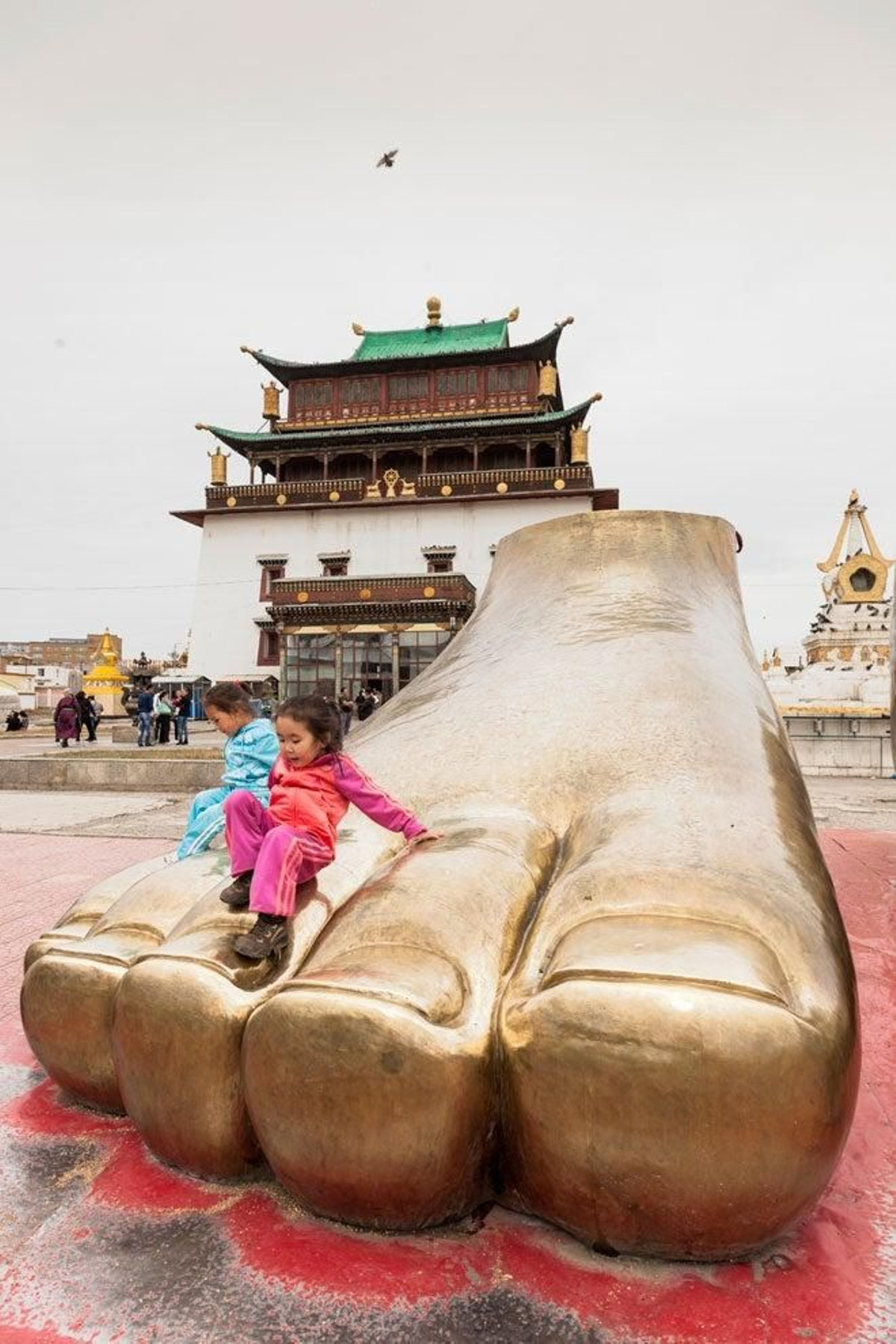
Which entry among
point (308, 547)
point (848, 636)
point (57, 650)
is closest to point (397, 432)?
point (308, 547)

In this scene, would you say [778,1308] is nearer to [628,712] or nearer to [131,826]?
[628,712]

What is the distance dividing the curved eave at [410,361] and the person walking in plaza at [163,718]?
2070 centimetres

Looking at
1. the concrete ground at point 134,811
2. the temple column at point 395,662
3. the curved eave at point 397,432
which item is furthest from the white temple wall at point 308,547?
the concrete ground at point 134,811

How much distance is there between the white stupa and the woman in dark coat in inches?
492

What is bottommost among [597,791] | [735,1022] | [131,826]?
[131,826]

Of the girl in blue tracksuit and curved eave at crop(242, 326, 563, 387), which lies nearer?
the girl in blue tracksuit

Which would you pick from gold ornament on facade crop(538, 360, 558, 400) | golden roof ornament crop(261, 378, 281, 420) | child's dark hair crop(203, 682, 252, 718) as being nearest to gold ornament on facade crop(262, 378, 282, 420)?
golden roof ornament crop(261, 378, 281, 420)

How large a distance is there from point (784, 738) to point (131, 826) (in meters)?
4.83

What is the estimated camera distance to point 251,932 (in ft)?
4.38

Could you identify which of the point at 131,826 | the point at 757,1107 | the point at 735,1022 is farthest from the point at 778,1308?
the point at 131,826

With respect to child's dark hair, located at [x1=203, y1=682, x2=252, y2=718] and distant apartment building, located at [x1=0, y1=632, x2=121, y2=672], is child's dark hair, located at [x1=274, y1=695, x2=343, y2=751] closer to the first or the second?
child's dark hair, located at [x1=203, y1=682, x2=252, y2=718]

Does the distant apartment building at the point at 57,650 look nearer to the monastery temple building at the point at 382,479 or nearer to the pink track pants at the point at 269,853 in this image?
the monastery temple building at the point at 382,479

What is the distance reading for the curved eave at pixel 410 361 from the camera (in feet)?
103

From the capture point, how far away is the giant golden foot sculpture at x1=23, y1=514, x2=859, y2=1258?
104 centimetres
